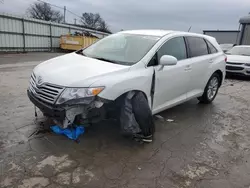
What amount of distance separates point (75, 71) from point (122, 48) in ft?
3.83

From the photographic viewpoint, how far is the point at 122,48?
3.91 metres

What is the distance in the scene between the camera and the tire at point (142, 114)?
3.13 meters

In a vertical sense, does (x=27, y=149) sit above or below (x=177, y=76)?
below

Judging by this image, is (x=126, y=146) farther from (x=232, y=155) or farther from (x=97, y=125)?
(x=232, y=155)

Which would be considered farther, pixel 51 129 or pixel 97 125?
pixel 97 125

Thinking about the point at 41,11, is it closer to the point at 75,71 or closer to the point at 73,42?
the point at 73,42

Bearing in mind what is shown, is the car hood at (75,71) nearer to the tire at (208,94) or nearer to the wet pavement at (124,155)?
the wet pavement at (124,155)

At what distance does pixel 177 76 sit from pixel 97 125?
5.51ft

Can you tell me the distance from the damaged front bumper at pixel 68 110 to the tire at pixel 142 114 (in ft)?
1.68

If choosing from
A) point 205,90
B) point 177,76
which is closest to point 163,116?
point 177,76

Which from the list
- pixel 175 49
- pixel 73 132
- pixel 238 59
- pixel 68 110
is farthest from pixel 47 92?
pixel 238 59

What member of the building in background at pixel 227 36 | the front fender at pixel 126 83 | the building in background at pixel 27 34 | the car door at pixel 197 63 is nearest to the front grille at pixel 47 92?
the front fender at pixel 126 83

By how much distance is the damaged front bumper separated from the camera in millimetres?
2824

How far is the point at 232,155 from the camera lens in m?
3.17
